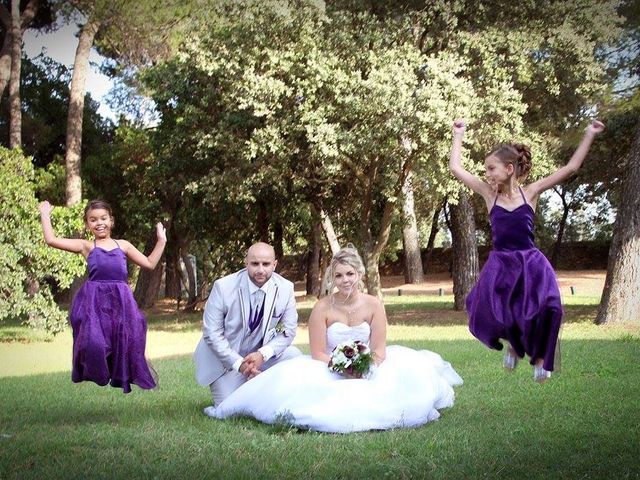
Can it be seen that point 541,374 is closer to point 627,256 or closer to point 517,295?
point 517,295

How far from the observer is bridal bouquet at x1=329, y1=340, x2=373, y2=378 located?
6969 millimetres

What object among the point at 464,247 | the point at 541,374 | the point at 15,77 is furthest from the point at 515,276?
the point at 15,77

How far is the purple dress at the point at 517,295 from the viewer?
5723 millimetres

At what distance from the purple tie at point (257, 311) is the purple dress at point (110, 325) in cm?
96

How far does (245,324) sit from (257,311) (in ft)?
0.53

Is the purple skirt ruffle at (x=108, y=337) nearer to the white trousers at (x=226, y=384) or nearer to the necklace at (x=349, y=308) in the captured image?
the white trousers at (x=226, y=384)

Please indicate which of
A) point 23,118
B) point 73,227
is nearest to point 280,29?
point 73,227

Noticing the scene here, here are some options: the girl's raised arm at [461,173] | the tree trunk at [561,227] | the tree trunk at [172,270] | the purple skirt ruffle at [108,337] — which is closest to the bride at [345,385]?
the purple skirt ruffle at [108,337]

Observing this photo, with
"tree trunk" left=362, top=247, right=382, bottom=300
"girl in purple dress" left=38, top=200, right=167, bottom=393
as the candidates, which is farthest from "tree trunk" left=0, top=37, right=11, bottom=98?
"girl in purple dress" left=38, top=200, right=167, bottom=393

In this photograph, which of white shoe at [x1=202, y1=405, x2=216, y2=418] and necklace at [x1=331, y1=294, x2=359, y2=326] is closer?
white shoe at [x1=202, y1=405, x2=216, y2=418]

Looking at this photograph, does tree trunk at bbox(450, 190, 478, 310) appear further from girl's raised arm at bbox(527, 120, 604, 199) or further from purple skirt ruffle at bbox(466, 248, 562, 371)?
girl's raised arm at bbox(527, 120, 604, 199)

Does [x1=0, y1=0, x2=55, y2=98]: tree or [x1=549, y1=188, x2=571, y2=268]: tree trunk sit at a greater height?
[x1=0, y1=0, x2=55, y2=98]: tree

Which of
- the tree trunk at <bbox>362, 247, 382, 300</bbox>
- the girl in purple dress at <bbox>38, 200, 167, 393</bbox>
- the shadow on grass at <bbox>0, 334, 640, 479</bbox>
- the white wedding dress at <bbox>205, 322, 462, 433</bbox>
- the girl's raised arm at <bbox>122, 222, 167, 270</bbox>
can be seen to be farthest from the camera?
the tree trunk at <bbox>362, 247, 382, 300</bbox>

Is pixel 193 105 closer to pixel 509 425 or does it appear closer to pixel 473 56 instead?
pixel 473 56
